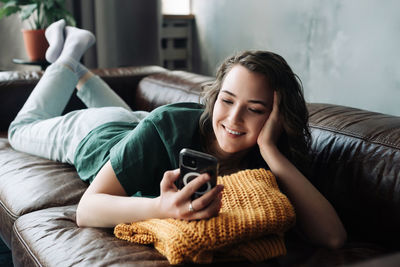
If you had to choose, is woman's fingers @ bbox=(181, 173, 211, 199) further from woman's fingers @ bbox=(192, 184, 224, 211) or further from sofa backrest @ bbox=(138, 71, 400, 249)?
sofa backrest @ bbox=(138, 71, 400, 249)

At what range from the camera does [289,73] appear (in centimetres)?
102

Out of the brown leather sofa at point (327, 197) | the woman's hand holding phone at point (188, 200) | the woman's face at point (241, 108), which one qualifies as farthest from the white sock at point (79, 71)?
the woman's hand holding phone at point (188, 200)

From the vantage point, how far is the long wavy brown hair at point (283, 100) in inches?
38.8

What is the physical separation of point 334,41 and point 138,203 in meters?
1.68

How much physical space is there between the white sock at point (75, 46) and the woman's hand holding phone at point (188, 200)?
4.07 ft

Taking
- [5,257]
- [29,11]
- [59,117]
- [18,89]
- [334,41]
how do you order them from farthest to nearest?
[29,11], [334,41], [18,89], [59,117], [5,257]

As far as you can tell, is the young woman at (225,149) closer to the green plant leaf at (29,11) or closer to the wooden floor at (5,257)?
the wooden floor at (5,257)

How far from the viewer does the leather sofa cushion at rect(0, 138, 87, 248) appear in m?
1.21

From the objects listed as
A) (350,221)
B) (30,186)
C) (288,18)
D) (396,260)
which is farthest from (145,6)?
A: (396,260)

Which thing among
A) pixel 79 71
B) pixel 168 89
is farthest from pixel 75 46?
pixel 168 89

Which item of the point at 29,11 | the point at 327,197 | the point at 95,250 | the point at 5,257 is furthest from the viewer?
the point at 29,11

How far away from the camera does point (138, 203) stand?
0.89 meters

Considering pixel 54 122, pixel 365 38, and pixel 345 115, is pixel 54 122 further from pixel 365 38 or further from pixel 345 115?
pixel 365 38

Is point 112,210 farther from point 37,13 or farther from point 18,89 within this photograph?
point 37,13
